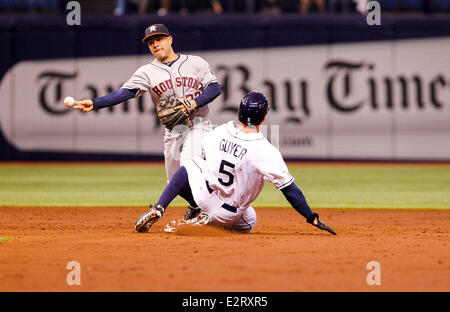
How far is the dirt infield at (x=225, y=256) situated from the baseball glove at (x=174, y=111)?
1114mm

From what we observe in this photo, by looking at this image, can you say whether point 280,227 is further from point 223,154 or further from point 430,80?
point 430,80

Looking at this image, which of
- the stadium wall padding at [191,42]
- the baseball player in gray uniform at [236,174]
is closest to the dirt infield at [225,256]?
the baseball player in gray uniform at [236,174]

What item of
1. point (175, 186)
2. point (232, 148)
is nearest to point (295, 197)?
point (232, 148)

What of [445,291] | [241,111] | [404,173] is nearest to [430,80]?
[404,173]

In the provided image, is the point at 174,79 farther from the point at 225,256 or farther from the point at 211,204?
the point at 225,256

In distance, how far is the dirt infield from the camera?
4746 mm

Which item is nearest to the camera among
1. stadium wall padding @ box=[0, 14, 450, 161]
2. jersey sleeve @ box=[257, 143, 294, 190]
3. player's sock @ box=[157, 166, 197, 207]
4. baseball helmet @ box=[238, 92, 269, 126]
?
jersey sleeve @ box=[257, 143, 294, 190]

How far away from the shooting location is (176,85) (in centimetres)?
758

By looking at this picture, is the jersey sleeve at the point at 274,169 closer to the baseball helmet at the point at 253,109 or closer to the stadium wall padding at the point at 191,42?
the baseball helmet at the point at 253,109

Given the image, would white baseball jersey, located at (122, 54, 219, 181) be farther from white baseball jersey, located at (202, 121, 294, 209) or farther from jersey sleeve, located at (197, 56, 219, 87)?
white baseball jersey, located at (202, 121, 294, 209)

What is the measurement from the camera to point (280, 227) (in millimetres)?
7926

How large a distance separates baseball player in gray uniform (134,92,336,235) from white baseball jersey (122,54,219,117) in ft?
3.26

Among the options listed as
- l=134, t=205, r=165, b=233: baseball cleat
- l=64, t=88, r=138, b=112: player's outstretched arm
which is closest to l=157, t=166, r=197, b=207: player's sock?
l=134, t=205, r=165, b=233: baseball cleat

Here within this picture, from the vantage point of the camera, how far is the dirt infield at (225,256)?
475 cm
